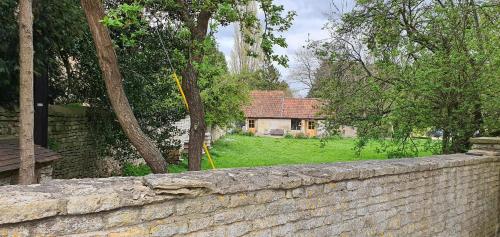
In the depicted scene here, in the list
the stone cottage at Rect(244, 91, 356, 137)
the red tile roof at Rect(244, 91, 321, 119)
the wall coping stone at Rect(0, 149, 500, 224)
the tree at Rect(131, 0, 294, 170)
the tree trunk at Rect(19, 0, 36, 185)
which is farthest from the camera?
the red tile roof at Rect(244, 91, 321, 119)

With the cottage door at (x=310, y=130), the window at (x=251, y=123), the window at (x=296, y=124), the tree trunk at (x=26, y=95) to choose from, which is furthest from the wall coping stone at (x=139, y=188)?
the window at (x=251, y=123)

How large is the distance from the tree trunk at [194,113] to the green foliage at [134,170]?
423 centimetres

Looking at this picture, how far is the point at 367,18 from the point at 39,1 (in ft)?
32.4

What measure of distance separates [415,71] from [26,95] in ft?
29.0

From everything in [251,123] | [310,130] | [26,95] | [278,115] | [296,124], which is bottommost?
[310,130]

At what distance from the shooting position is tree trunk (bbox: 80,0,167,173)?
716 cm

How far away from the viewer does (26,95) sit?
6.04m

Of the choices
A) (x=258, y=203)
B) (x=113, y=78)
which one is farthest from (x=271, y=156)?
(x=258, y=203)

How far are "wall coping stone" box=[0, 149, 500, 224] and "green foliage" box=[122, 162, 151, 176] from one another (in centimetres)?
889

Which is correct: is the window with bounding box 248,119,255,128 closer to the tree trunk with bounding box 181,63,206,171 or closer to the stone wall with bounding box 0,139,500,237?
the tree trunk with bounding box 181,63,206,171

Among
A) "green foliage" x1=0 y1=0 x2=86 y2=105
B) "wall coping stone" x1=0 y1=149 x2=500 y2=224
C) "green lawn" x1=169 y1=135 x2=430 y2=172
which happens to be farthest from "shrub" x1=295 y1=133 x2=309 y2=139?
"wall coping stone" x1=0 y1=149 x2=500 y2=224

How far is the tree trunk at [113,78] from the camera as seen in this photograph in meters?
7.16

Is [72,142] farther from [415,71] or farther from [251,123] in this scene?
[251,123]

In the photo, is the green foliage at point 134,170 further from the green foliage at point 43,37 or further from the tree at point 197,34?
the tree at point 197,34
